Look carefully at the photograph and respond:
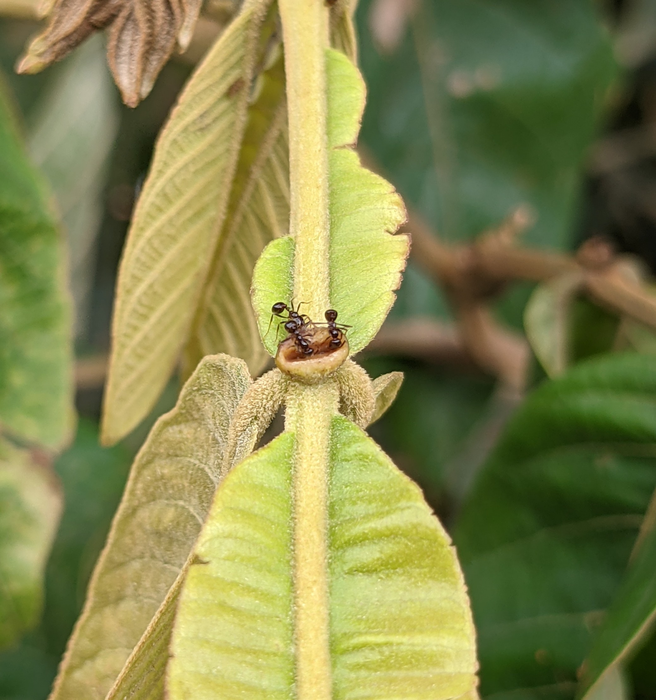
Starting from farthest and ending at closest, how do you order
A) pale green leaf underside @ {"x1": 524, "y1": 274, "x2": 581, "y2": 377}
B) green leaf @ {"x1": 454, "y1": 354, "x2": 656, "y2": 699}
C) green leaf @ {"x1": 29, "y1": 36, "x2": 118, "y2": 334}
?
green leaf @ {"x1": 29, "y1": 36, "x2": 118, "y2": 334}, pale green leaf underside @ {"x1": 524, "y1": 274, "x2": 581, "y2": 377}, green leaf @ {"x1": 454, "y1": 354, "x2": 656, "y2": 699}

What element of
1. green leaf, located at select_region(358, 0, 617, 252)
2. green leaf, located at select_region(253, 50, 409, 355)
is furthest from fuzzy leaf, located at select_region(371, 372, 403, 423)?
green leaf, located at select_region(358, 0, 617, 252)

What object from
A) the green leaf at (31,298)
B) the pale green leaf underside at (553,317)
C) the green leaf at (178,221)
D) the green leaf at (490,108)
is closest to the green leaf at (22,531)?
the green leaf at (31,298)

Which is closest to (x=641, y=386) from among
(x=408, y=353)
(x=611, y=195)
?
(x=408, y=353)

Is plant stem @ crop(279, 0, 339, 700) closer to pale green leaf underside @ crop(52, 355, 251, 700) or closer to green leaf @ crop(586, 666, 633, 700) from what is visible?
pale green leaf underside @ crop(52, 355, 251, 700)

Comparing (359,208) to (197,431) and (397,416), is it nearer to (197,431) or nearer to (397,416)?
(197,431)

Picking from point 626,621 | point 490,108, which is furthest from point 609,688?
point 490,108

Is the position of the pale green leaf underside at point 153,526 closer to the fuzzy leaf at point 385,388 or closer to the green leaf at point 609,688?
the fuzzy leaf at point 385,388
